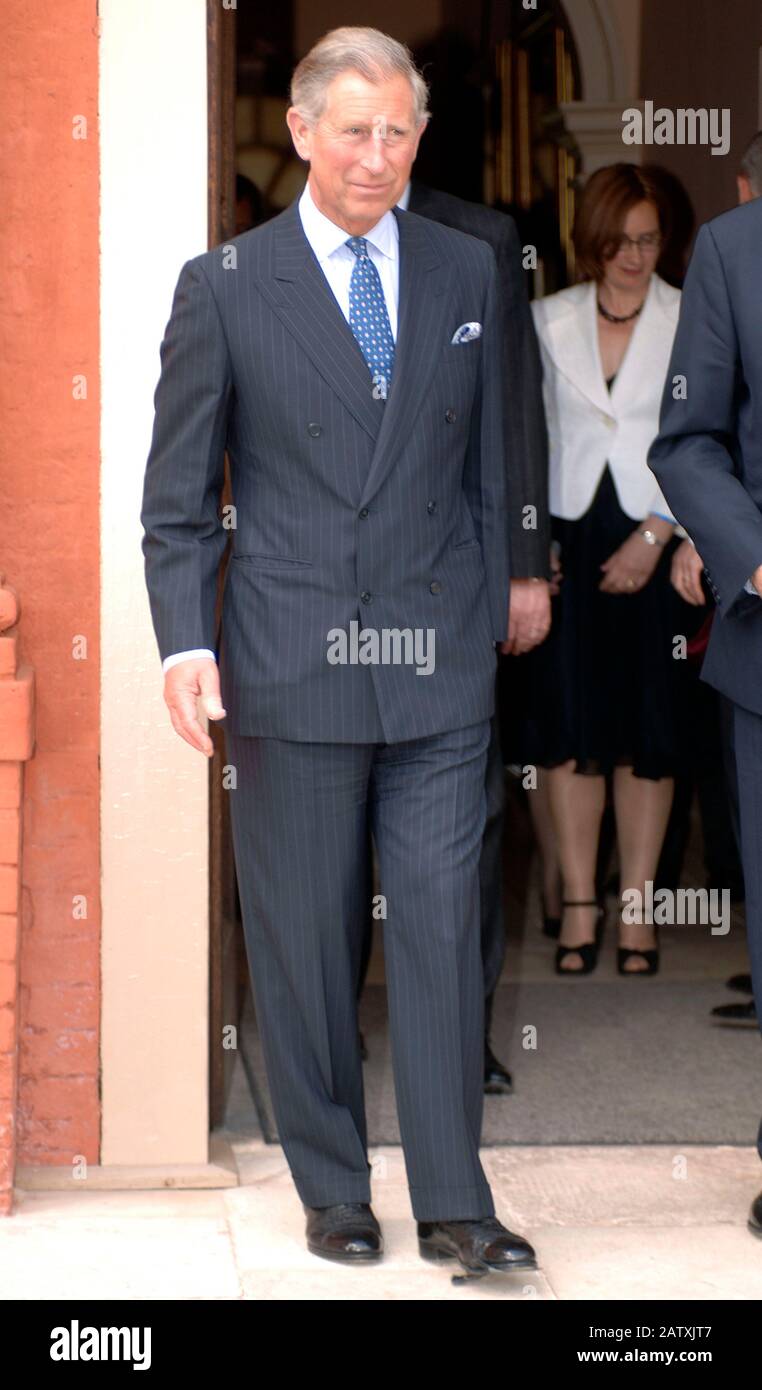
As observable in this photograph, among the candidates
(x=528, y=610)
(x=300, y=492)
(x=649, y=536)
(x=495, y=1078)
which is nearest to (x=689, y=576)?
(x=528, y=610)

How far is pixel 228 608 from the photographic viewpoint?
3406mm

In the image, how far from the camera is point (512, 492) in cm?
442

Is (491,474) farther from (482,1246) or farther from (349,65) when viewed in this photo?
(482,1246)

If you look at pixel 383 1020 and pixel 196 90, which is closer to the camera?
pixel 196 90

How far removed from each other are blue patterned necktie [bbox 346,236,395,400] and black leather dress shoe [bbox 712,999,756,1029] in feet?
7.60

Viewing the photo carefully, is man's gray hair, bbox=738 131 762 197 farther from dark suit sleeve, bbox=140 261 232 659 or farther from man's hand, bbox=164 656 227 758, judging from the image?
man's hand, bbox=164 656 227 758

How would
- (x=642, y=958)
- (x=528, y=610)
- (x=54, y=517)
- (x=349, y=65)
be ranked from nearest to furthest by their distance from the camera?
(x=349, y=65)
(x=54, y=517)
(x=528, y=610)
(x=642, y=958)

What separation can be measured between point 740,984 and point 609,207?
1.99 meters

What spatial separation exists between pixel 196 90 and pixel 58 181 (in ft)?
0.96

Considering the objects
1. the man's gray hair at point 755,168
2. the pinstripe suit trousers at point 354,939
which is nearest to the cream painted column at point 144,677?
the pinstripe suit trousers at point 354,939

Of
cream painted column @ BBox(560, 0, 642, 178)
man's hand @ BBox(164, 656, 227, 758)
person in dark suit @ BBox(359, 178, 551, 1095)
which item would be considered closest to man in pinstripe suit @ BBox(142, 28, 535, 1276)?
man's hand @ BBox(164, 656, 227, 758)

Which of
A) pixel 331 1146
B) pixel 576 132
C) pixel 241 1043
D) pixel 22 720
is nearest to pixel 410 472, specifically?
pixel 22 720

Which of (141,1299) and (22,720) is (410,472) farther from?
(141,1299)

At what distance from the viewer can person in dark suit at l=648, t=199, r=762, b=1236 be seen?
11.2ft
